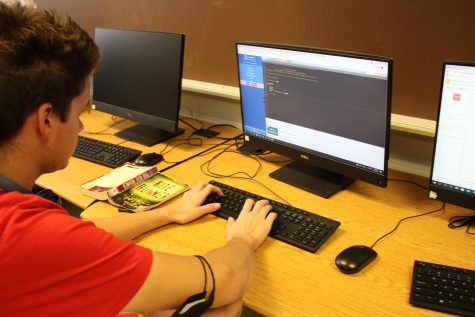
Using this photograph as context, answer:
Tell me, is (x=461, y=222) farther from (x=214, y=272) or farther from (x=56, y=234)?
(x=56, y=234)

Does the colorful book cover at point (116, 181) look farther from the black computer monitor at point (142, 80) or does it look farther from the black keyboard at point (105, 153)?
the black computer monitor at point (142, 80)

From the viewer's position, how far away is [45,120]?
924 mm

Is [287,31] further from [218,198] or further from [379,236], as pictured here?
[379,236]

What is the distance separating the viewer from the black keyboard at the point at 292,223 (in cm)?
124

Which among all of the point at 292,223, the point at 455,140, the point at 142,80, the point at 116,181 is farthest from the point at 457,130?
the point at 142,80

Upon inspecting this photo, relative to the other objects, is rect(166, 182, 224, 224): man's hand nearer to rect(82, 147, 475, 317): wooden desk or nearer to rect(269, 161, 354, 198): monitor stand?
rect(82, 147, 475, 317): wooden desk

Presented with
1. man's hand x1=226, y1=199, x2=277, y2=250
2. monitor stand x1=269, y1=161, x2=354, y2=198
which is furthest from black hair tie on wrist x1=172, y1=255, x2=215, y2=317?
monitor stand x1=269, y1=161, x2=354, y2=198

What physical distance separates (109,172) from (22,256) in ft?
3.15

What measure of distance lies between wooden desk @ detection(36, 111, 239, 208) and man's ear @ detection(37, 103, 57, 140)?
0.62m

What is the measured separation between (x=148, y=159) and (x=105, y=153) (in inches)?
8.8

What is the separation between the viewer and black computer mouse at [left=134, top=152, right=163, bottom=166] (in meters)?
1.75

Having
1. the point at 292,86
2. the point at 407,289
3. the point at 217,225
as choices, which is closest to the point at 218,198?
the point at 217,225

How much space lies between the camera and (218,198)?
1.46 metres

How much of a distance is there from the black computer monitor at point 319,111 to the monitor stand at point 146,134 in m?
0.46
